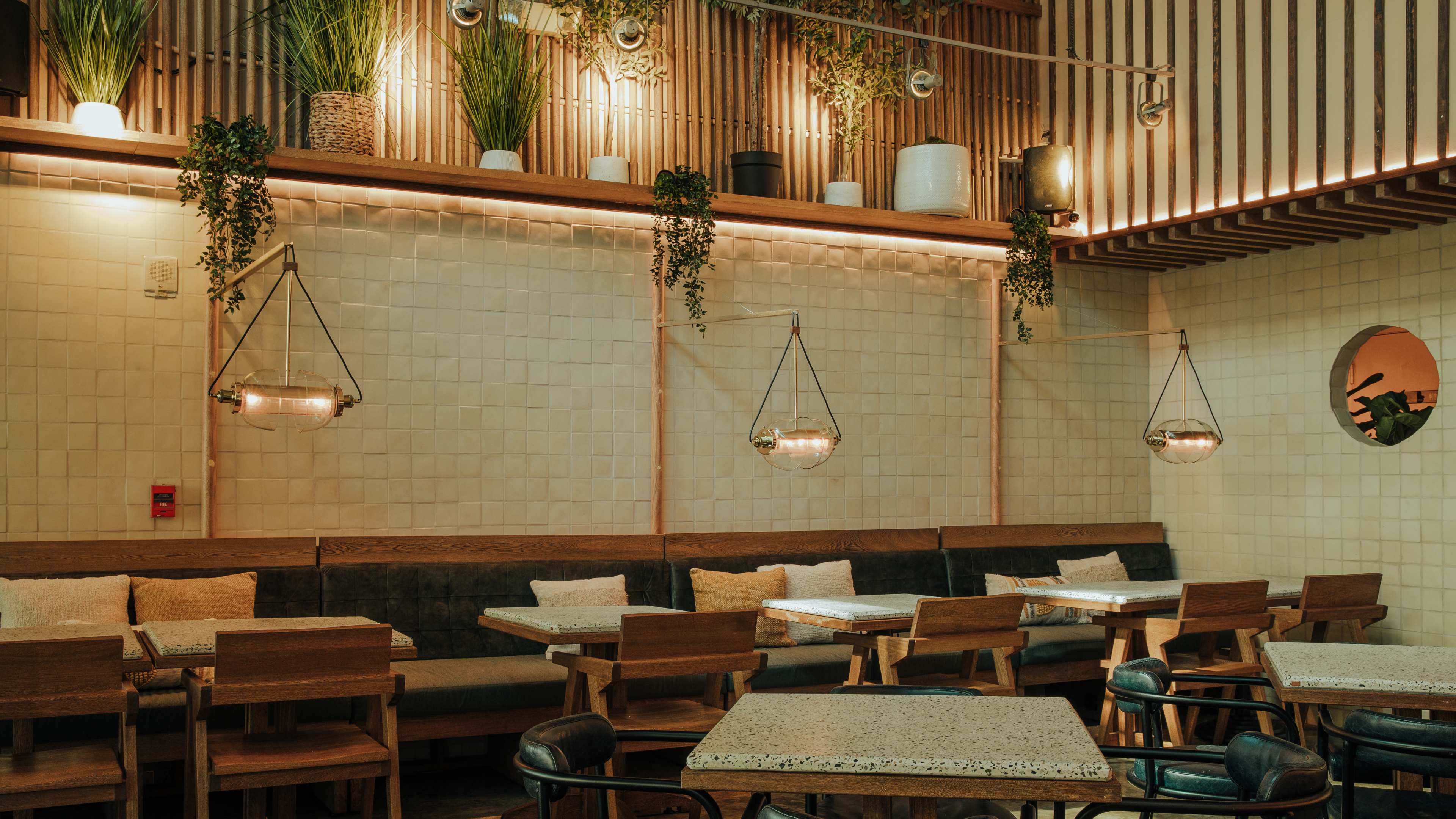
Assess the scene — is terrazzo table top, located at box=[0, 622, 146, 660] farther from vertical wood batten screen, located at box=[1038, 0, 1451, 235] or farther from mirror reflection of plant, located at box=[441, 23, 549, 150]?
vertical wood batten screen, located at box=[1038, 0, 1451, 235]

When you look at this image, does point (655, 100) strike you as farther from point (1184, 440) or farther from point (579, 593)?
point (1184, 440)

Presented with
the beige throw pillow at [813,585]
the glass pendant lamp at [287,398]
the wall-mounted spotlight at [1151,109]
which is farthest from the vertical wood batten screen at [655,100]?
the beige throw pillow at [813,585]

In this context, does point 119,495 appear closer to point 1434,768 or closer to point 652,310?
point 652,310

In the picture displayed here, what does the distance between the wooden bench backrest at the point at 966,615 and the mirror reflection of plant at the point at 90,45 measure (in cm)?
429

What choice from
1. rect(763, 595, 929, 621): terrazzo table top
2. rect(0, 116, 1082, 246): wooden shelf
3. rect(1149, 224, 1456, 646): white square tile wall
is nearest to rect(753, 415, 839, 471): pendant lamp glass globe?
rect(763, 595, 929, 621): terrazzo table top

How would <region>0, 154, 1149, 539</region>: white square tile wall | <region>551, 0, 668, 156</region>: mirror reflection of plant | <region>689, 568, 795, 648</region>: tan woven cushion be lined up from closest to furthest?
<region>0, 154, 1149, 539</region>: white square tile wall < <region>689, 568, 795, 648</region>: tan woven cushion < <region>551, 0, 668, 156</region>: mirror reflection of plant

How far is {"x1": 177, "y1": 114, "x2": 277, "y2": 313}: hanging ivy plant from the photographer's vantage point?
17.6 ft

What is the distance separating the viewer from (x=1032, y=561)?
7.57 m

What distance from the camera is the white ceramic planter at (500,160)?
6.26 metres

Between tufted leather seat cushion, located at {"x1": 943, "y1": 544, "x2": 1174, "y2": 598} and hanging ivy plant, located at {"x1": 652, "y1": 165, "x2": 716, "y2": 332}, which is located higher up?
hanging ivy plant, located at {"x1": 652, "y1": 165, "x2": 716, "y2": 332}

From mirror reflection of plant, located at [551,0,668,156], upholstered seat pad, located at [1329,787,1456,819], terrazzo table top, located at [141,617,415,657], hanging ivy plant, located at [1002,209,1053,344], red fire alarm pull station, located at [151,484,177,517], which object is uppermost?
mirror reflection of plant, located at [551,0,668,156]

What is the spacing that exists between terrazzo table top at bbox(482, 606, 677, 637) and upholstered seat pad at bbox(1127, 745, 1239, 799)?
1.67 meters

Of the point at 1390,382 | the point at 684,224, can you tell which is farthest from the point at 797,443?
the point at 1390,382

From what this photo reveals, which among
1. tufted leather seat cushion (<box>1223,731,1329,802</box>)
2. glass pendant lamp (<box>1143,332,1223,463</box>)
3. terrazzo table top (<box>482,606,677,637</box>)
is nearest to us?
tufted leather seat cushion (<box>1223,731,1329,802</box>)
